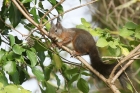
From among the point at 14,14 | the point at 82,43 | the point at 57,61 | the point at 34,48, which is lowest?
the point at 82,43

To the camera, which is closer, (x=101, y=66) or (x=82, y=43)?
(x=101, y=66)

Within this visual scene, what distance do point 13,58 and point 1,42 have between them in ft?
1.84

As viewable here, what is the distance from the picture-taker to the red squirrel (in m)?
2.67

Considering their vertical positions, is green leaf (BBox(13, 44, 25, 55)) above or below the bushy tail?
above

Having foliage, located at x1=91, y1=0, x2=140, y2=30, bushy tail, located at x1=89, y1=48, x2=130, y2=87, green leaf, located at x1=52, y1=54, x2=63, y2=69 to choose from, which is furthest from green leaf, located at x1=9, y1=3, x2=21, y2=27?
foliage, located at x1=91, y1=0, x2=140, y2=30

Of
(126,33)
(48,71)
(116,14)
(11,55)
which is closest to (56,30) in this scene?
(48,71)

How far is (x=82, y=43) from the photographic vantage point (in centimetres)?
301

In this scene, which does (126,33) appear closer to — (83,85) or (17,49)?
(83,85)

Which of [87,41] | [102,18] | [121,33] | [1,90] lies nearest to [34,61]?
[1,90]

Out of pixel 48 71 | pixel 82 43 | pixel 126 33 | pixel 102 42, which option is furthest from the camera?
pixel 82 43

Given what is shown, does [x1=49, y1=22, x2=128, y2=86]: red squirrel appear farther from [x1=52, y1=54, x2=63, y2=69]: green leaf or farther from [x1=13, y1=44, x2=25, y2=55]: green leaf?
[x1=13, y1=44, x2=25, y2=55]: green leaf

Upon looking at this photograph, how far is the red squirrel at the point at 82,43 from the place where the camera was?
2.67 m

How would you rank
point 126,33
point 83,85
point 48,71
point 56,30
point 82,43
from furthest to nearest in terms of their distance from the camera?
point 56,30
point 82,43
point 48,71
point 83,85
point 126,33

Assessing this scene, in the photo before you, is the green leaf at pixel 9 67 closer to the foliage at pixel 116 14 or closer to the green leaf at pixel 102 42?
the green leaf at pixel 102 42
